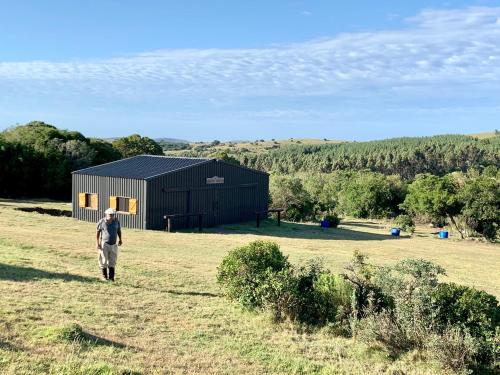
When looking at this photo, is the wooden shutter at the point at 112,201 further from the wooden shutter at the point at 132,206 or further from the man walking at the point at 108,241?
the man walking at the point at 108,241

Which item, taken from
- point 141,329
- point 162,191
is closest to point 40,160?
point 162,191

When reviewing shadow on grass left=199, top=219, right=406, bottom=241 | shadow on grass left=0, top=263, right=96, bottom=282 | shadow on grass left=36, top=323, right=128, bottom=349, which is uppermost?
shadow on grass left=0, top=263, right=96, bottom=282

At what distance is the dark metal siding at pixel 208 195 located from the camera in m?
31.1

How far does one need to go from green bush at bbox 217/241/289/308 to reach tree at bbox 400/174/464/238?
3655 centimetres

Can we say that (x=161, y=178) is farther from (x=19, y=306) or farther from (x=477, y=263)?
(x=19, y=306)

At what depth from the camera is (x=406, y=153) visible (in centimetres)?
11812

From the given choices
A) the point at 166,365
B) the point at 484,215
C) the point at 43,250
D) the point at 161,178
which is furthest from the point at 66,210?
the point at 484,215

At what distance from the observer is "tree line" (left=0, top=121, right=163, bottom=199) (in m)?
43.8

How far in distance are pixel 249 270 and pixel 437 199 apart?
3753cm

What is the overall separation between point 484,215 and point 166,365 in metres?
41.8

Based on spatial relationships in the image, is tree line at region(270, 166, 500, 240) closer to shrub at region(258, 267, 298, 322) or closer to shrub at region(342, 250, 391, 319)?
shrub at region(342, 250, 391, 319)

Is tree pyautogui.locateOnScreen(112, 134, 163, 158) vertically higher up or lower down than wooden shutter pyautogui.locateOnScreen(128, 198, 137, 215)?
higher up

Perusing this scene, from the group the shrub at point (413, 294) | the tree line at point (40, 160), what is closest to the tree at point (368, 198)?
the tree line at point (40, 160)

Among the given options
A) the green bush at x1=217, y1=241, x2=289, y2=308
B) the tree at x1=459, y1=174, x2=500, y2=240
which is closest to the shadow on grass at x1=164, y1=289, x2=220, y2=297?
the green bush at x1=217, y1=241, x2=289, y2=308
